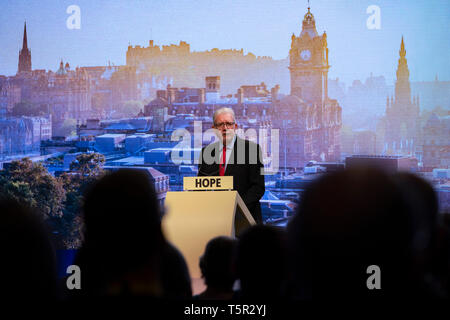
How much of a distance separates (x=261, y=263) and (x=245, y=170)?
6.98 feet

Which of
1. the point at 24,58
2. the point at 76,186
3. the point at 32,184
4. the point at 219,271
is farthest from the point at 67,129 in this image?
→ the point at 219,271

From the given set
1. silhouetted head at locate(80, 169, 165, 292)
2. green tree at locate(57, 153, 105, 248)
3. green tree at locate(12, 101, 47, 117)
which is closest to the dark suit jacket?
silhouetted head at locate(80, 169, 165, 292)

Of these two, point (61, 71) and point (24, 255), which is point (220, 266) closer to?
point (24, 255)

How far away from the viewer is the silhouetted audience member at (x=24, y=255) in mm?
1263

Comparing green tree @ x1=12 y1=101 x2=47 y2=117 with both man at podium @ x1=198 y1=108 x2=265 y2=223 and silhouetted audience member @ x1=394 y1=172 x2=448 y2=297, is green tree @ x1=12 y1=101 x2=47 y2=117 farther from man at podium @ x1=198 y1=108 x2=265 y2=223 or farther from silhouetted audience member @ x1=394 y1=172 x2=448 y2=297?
silhouetted audience member @ x1=394 y1=172 x2=448 y2=297

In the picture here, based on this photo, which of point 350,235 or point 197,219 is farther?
point 197,219

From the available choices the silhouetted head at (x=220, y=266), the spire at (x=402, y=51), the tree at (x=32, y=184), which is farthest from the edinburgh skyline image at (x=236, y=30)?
the silhouetted head at (x=220, y=266)

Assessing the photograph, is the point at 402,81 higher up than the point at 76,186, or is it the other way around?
the point at 402,81

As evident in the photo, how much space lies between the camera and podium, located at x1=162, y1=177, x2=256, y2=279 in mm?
2922

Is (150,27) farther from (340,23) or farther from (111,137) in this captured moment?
(340,23)

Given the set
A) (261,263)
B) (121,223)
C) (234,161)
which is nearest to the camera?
(121,223)

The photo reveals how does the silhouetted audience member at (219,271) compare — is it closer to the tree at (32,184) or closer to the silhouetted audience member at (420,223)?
the silhouetted audience member at (420,223)

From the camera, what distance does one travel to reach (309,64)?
7.76 meters

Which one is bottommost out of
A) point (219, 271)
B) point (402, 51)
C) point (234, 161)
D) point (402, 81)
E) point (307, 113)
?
point (219, 271)
